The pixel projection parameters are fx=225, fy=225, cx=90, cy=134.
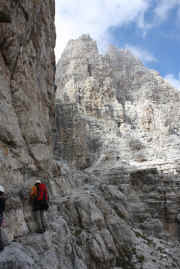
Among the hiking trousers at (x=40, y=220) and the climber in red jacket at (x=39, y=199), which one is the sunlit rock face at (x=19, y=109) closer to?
the hiking trousers at (x=40, y=220)

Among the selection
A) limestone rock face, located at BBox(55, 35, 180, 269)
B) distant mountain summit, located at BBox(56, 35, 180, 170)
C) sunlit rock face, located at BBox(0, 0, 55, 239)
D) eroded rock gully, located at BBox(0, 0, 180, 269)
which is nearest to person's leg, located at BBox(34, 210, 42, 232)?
eroded rock gully, located at BBox(0, 0, 180, 269)

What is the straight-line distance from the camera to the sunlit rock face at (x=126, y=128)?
29.1m

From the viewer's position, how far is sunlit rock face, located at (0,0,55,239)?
998 centimetres

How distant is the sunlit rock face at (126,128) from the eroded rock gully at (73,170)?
187 mm

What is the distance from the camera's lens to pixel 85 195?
16000 millimetres

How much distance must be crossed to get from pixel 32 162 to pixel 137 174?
68.5ft

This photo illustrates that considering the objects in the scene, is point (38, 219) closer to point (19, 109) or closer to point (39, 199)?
point (39, 199)

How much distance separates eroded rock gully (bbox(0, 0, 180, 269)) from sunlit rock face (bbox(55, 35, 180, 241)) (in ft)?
0.62

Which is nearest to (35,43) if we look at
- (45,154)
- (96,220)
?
(45,154)

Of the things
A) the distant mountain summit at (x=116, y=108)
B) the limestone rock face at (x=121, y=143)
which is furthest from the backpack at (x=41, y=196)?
the distant mountain summit at (x=116, y=108)

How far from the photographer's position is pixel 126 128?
46969 millimetres

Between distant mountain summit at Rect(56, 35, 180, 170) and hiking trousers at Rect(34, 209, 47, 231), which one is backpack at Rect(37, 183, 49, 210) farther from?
distant mountain summit at Rect(56, 35, 180, 170)

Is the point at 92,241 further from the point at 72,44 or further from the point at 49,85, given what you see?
the point at 72,44

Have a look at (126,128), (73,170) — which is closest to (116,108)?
(126,128)
